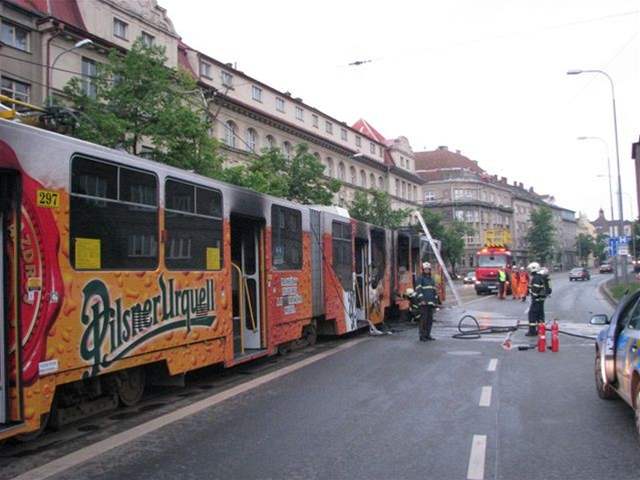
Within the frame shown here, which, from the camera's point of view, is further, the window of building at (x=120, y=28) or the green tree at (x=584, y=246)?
the green tree at (x=584, y=246)

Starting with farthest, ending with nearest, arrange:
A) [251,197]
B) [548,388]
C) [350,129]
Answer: [350,129]
[251,197]
[548,388]

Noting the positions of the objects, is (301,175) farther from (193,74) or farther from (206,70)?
(206,70)

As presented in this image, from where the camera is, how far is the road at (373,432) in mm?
5312

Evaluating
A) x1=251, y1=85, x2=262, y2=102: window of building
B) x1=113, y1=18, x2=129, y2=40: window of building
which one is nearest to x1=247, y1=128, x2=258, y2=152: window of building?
x1=251, y1=85, x2=262, y2=102: window of building

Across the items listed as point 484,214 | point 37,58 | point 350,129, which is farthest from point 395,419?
point 484,214

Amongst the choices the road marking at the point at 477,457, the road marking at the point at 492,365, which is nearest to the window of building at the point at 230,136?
the road marking at the point at 492,365

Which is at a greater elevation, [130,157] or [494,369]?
[130,157]

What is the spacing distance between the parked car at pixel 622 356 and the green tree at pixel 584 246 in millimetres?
137311

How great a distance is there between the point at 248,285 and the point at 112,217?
424 cm

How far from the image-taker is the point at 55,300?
579 centimetres

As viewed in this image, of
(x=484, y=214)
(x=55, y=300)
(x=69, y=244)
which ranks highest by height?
(x=484, y=214)

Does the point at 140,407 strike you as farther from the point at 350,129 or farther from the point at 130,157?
the point at 350,129

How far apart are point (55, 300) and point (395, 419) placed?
369 cm

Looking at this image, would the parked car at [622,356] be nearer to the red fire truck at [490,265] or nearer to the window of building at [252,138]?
the red fire truck at [490,265]
